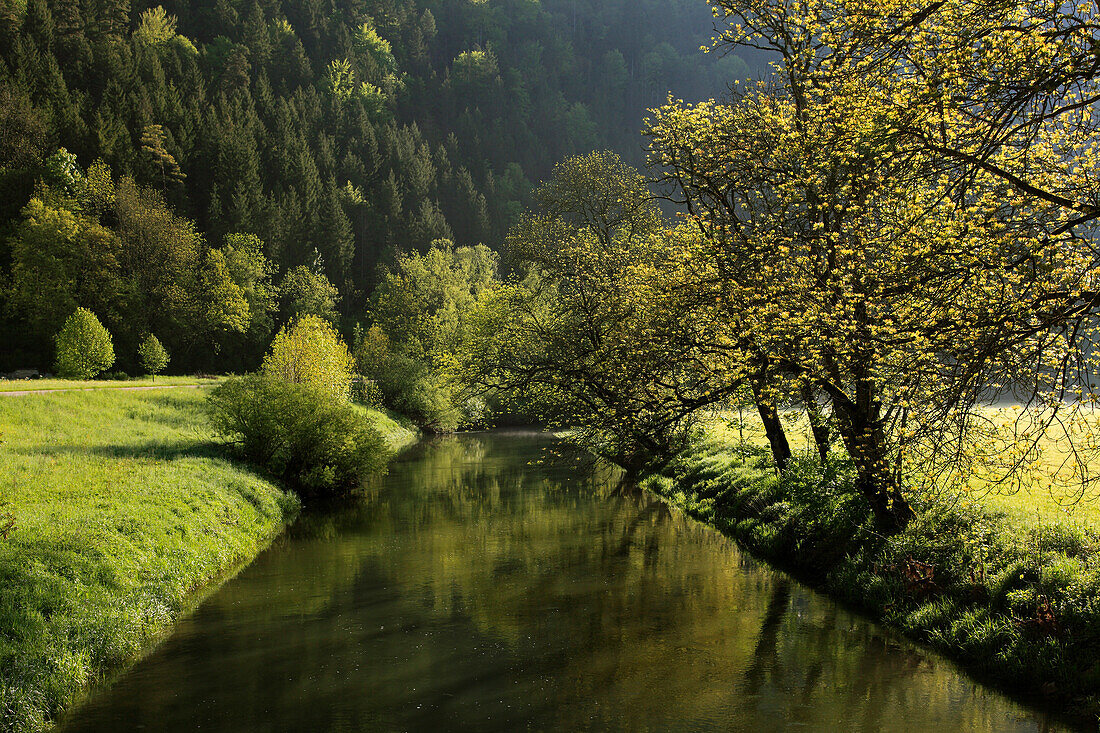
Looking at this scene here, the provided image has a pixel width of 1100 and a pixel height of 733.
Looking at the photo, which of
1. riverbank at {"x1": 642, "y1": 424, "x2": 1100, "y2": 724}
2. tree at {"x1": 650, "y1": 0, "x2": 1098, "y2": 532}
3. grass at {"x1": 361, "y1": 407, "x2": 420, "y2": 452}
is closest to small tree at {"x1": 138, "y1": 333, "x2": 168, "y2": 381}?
grass at {"x1": 361, "y1": 407, "x2": 420, "y2": 452}

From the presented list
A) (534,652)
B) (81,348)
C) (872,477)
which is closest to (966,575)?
(872,477)

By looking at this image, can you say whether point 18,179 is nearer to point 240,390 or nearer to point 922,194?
point 240,390

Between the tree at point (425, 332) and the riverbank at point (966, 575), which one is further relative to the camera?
the tree at point (425, 332)

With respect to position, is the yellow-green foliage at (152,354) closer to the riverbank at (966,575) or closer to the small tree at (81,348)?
the small tree at (81,348)

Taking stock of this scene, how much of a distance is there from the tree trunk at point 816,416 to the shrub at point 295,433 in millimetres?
16717

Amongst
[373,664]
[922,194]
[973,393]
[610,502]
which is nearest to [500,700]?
[373,664]

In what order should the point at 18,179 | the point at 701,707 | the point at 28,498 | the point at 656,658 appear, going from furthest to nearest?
the point at 18,179 < the point at 28,498 < the point at 656,658 < the point at 701,707

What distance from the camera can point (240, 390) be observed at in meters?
27.3

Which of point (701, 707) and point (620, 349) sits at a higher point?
point (620, 349)

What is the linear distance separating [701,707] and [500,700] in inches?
113

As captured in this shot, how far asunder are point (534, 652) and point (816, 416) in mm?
8524

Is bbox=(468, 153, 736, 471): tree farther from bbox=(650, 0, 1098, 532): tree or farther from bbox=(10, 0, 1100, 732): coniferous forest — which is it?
bbox=(650, 0, 1098, 532): tree

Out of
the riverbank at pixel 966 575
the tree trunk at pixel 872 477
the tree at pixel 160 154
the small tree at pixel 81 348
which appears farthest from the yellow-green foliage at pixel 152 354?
the tree trunk at pixel 872 477

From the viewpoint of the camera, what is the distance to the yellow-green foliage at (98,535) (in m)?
11.3
